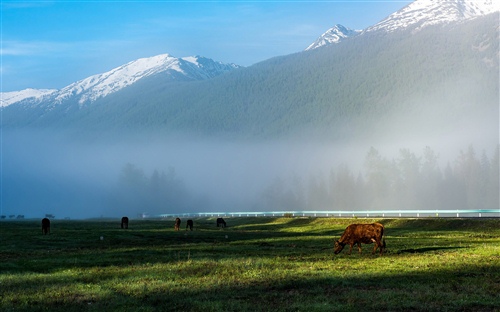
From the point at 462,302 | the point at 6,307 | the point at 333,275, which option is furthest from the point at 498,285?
the point at 6,307

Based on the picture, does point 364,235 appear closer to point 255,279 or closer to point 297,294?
point 255,279

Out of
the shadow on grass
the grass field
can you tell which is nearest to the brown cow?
the grass field

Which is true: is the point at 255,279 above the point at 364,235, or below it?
below

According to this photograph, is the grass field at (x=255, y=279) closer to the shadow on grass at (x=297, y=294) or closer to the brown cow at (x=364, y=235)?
the shadow on grass at (x=297, y=294)

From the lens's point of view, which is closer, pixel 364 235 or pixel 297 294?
pixel 297 294

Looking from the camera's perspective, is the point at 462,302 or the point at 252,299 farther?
the point at 252,299

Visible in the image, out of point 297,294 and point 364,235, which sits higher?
point 364,235

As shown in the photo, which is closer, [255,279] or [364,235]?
[255,279]

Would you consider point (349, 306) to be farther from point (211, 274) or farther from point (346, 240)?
point (346, 240)

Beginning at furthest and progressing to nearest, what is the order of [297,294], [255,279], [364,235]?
[364,235] < [255,279] < [297,294]

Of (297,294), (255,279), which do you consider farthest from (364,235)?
(297,294)

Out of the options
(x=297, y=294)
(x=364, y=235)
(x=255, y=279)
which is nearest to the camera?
(x=297, y=294)

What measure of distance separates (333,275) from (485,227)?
50.8 m

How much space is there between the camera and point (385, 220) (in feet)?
335
